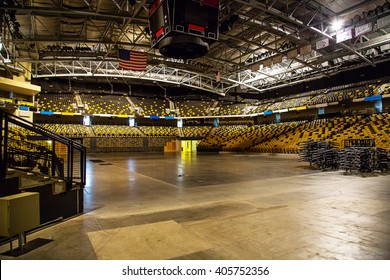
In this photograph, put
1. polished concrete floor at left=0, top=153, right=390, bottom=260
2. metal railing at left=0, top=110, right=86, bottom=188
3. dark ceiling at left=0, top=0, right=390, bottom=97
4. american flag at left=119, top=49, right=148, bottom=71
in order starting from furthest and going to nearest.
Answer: american flag at left=119, top=49, right=148, bottom=71
dark ceiling at left=0, top=0, right=390, bottom=97
metal railing at left=0, top=110, right=86, bottom=188
polished concrete floor at left=0, top=153, right=390, bottom=260

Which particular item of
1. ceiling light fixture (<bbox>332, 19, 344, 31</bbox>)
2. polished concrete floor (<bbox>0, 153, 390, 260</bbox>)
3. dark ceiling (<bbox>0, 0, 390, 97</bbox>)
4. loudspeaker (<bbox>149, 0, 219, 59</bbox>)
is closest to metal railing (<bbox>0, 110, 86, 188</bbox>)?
polished concrete floor (<bbox>0, 153, 390, 260</bbox>)

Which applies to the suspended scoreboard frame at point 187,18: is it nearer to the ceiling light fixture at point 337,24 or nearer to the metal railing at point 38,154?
the metal railing at point 38,154

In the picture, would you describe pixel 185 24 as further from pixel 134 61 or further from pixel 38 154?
pixel 134 61

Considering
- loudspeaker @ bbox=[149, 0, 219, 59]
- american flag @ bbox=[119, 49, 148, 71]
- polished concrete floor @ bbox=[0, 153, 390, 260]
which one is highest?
american flag @ bbox=[119, 49, 148, 71]

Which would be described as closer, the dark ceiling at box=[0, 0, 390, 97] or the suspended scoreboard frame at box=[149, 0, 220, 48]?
the suspended scoreboard frame at box=[149, 0, 220, 48]

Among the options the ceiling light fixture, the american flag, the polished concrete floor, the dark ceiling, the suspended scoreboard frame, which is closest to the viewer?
the polished concrete floor

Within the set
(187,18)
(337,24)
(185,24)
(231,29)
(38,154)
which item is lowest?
(38,154)

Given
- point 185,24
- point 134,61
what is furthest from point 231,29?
point 185,24

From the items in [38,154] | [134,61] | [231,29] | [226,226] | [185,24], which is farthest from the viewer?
[134,61]

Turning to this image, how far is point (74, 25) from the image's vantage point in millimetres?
15891

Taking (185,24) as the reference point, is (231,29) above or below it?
above

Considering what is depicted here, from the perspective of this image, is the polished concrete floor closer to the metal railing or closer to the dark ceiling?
the metal railing
